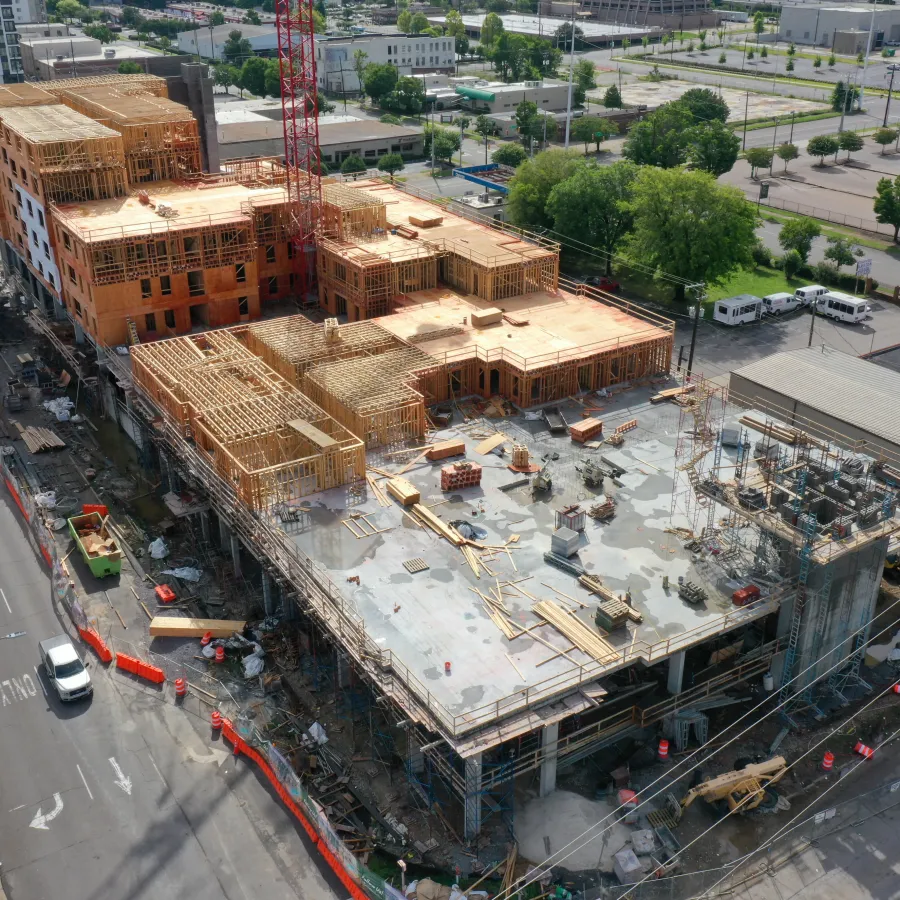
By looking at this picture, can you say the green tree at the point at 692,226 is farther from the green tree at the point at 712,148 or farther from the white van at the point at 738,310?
the green tree at the point at 712,148

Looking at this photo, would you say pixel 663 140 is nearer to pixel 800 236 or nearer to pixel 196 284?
pixel 800 236

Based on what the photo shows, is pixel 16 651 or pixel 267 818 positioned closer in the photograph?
pixel 267 818

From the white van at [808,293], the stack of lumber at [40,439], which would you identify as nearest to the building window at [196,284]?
the stack of lumber at [40,439]

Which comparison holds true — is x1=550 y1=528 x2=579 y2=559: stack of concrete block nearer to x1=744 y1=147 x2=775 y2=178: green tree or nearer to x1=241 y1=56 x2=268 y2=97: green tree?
x1=744 y1=147 x2=775 y2=178: green tree

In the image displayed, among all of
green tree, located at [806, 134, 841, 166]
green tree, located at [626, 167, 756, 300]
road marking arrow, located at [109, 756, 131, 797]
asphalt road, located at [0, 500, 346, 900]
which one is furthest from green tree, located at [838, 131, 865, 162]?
road marking arrow, located at [109, 756, 131, 797]

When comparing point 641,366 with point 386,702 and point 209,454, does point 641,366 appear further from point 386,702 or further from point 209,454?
point 386,702

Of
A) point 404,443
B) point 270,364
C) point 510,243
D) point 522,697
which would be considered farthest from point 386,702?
point 510,243

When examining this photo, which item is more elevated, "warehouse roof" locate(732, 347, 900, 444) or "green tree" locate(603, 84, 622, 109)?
"green tree" locate(603, 84, 622, 109)
